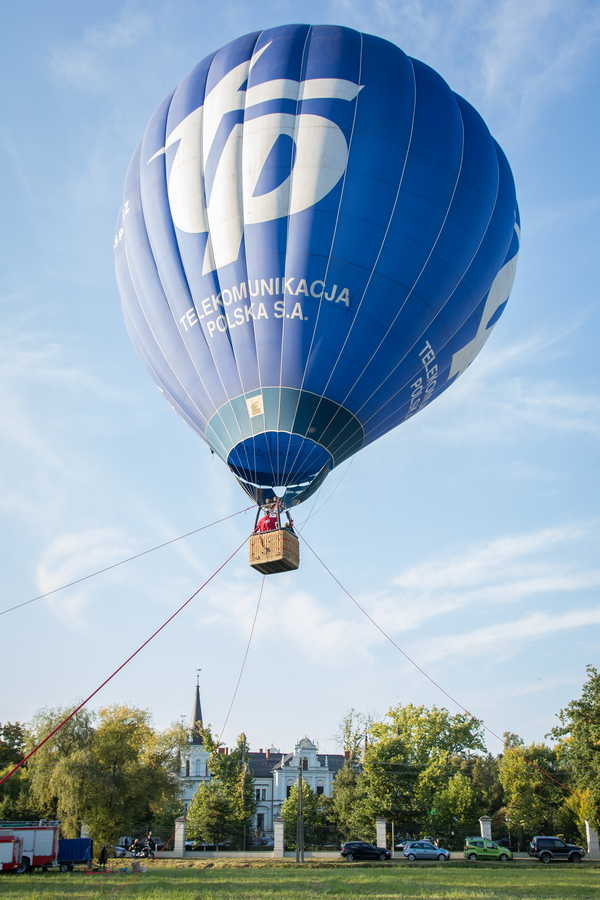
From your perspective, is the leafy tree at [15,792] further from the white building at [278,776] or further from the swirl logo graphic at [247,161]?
the swirl logo graphic at [247,161]

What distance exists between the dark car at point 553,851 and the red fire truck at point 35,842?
67.4ft

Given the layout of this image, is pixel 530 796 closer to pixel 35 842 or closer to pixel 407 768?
pixel 407 768

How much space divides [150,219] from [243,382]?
15.9ft

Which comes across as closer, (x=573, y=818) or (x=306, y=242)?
(x=306, y=242)

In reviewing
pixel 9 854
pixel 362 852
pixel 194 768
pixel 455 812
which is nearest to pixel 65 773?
pixel 9 854

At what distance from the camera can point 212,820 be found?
47.8 m

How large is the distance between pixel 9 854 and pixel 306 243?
24.8 m

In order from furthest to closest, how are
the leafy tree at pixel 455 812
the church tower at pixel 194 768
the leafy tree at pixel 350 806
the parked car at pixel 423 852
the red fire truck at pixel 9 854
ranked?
the church tower at pixel 194 768 → the leafy tree at pixel 455 812 → the leafy tree at pixel 350 806 → the parked car at pixel 423 852 → the red fire truck at pixel 9 854

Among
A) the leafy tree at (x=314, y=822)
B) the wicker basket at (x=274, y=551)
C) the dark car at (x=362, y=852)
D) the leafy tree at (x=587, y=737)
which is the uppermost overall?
the wicker basket at (x=274, y=551)

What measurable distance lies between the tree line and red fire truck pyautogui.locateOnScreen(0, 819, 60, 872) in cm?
582

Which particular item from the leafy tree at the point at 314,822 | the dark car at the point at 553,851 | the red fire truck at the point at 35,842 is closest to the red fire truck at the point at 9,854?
the red fire truck at the point at 35,842

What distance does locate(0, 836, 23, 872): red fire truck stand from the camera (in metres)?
28.8

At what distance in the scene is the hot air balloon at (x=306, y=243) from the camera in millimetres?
17125

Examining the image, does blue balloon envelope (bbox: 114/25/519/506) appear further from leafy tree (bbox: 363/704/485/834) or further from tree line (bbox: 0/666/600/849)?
leafy tree (bbox: 363/704/485/834)
